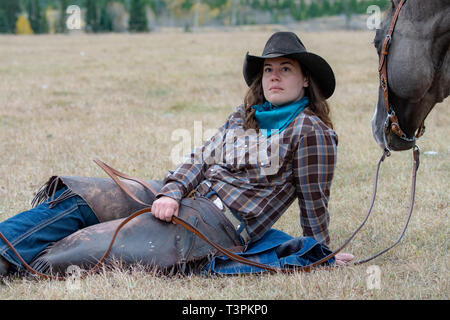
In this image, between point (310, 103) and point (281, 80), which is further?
point (310, 103)

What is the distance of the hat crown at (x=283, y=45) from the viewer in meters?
3.46

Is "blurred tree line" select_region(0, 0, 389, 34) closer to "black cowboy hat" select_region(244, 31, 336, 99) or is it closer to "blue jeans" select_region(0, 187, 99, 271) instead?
"black cowboy hat" select_region(244, 31, 336, 99)

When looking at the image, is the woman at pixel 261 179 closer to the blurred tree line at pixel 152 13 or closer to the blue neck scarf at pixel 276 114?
the blue neck scarf at pixel 276 114

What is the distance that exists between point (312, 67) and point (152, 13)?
87.7 meters

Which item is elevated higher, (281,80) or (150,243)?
(281,80)

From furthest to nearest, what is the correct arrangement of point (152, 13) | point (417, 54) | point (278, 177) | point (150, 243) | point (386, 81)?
point (152, 13), point (278, 177), point (150, 243), point (386, 81), point (417, 54)

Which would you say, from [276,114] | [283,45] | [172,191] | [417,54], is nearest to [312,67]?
[283,45]

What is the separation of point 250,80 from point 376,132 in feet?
3.24

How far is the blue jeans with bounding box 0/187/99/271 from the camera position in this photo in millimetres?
3252

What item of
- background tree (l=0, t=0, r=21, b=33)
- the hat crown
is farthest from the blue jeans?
background tree (l=0, t=0, r=21, b=33)

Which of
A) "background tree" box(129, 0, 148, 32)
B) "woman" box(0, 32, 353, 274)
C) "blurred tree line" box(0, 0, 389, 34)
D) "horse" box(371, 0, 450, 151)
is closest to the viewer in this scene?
"horse" box(371, 0, 450, 151)

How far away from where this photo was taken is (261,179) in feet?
11.5

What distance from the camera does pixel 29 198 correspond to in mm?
5215

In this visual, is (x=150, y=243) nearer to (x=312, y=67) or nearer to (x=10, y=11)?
(x=312, y=67)
